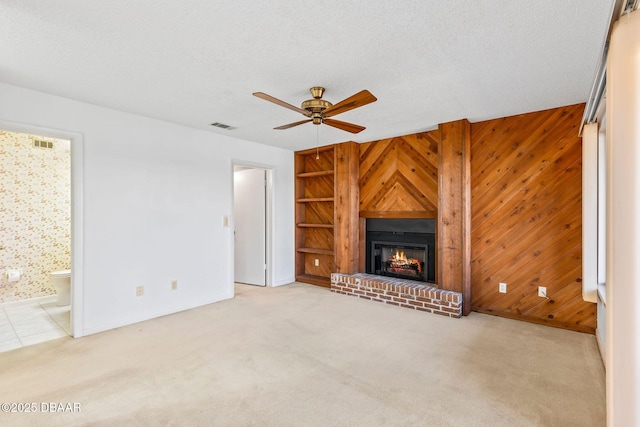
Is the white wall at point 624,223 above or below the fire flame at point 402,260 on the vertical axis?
above

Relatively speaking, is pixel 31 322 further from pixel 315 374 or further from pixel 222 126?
pixel 315 374

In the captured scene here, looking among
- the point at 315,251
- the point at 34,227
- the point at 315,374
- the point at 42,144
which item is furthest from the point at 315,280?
the point at 42,144

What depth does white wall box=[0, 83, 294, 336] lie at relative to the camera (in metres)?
3.27

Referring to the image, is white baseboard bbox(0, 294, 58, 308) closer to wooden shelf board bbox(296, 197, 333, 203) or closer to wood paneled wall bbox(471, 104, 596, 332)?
wooden shelf board bbox(296, 197, 333, 203)

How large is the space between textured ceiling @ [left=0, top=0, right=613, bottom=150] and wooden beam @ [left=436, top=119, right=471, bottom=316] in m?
0.52

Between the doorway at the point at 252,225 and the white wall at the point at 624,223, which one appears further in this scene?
the doorway at the point at 252,225

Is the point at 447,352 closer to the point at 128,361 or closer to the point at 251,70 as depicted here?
the point at 128,361

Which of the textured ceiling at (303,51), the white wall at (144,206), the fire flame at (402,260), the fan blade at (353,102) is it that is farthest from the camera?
the fire flame at (402,260)

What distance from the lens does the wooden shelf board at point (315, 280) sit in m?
5.39

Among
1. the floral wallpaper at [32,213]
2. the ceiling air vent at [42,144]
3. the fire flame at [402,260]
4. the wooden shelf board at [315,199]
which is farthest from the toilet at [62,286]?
the fire flame at [402,260]

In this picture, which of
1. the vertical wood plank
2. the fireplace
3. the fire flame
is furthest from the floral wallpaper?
the fire flame

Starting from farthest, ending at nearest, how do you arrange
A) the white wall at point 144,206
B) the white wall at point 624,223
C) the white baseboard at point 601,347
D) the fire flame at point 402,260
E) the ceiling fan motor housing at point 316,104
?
1. the fire flame at point 402,260
2. the white wall at point 144,206
3. the ceiling fan motor housing at point 316,104
4. the white baseboard at point 601,347
5. the white wall at point 624,223

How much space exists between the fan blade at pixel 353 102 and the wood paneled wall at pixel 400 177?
2.03 meters

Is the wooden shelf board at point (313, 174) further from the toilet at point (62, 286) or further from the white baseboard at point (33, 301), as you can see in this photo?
the white baseboard at point (33, 301)
